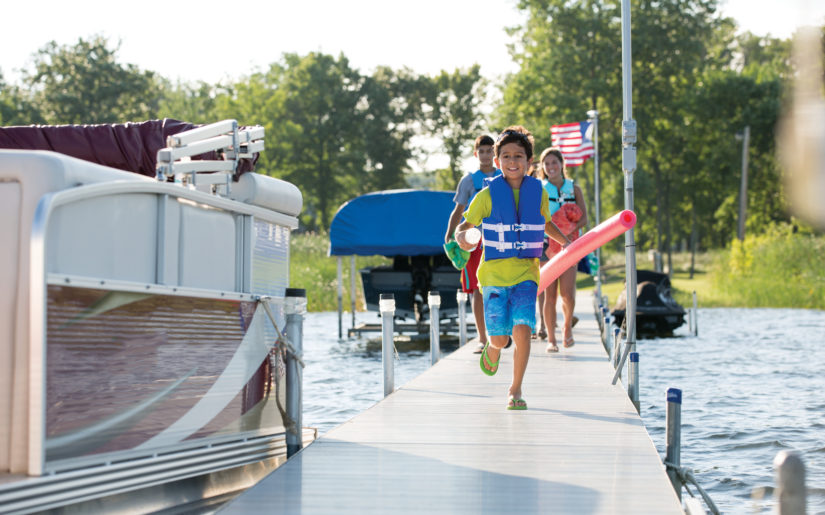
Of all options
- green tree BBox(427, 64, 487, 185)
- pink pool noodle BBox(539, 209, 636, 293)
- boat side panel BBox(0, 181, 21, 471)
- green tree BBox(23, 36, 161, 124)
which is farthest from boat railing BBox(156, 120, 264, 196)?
green tree BBox(427, 64, 487, 185)

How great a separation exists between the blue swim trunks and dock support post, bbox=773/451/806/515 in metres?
4.30

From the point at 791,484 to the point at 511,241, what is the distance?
14.7ft

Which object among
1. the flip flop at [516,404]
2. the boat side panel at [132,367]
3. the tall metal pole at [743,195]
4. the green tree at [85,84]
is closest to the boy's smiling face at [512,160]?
the flip flop at [516,404]

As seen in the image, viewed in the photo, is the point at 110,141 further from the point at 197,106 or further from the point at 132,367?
the point at 197,106

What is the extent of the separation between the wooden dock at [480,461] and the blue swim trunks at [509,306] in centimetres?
71

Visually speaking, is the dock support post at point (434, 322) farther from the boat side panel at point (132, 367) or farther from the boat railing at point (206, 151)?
the boat side panel at point (132, 367)

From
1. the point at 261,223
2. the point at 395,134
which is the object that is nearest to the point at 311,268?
the point at 261,223

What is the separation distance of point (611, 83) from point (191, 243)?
50.2 m

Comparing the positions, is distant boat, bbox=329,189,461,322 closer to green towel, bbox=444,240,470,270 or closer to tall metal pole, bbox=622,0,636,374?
tall metal pole, bbox=622,0,636,374

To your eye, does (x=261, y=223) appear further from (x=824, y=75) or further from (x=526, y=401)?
(x=824, y=75)

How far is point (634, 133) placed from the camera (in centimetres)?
988

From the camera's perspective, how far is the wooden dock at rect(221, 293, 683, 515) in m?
4.82

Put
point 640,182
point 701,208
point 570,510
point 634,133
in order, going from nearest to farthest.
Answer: point 570,510 → point 634,133 → point 640,182 → point 701,208

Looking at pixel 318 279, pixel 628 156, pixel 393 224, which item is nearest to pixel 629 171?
pixel 628 156
